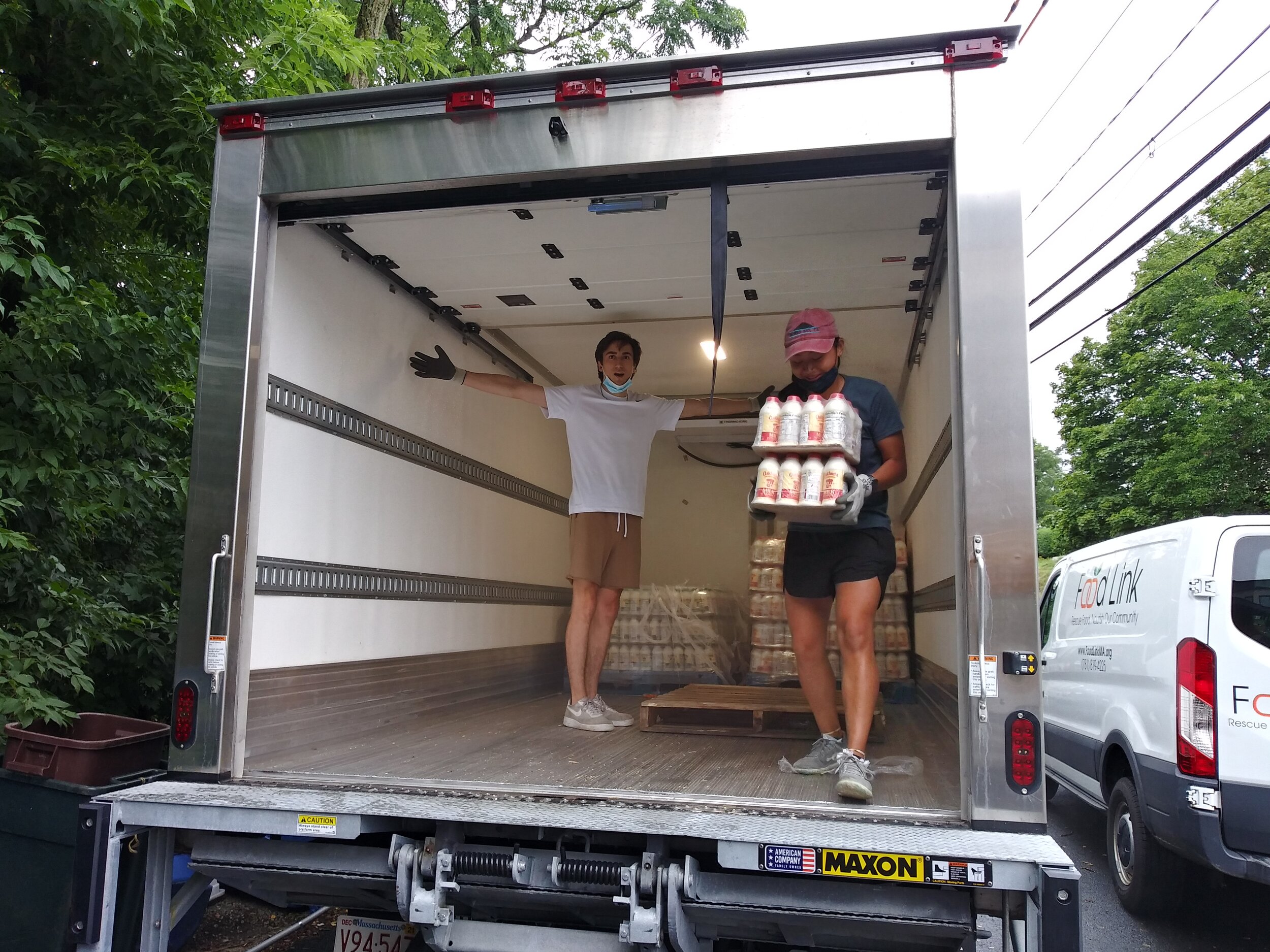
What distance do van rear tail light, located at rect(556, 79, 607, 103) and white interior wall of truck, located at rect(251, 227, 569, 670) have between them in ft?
4.41

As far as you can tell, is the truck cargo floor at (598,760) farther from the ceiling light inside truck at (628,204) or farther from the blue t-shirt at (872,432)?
the ceiling light inside truck at (628,204)

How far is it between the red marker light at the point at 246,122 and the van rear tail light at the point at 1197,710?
4.55 metres

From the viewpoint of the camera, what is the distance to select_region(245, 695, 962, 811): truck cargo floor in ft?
10.8

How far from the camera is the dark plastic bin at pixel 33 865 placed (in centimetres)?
359

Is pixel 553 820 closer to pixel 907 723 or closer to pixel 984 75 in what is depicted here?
pixel 984 75

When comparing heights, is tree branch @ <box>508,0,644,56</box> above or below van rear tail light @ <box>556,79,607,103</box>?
above

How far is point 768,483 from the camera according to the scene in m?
3.29

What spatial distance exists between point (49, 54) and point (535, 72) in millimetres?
3606

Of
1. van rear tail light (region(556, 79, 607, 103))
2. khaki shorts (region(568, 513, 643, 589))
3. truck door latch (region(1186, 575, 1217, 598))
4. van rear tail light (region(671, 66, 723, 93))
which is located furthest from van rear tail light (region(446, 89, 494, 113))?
truck door latch (region(1186, 575, 1217, 598))

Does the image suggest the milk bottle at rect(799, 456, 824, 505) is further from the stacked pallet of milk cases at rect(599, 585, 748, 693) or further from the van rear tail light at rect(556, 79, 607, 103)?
the stacked pallet of milk cases at rect(599, 585, 748, 693)

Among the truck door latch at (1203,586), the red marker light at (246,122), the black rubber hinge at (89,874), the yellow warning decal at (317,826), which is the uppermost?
the red marker light at (246,122)

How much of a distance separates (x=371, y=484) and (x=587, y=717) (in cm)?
166

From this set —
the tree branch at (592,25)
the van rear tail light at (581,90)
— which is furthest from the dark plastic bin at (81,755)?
the tree branch at (592,25)

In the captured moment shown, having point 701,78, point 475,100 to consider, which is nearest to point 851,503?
point 701,78
